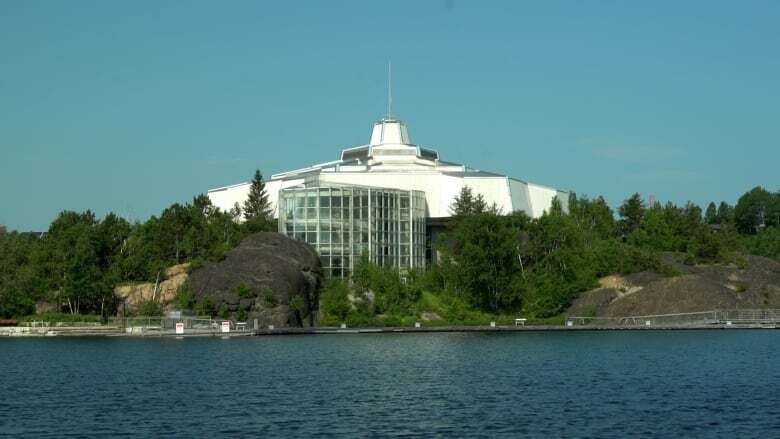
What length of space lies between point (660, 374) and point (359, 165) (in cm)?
7771

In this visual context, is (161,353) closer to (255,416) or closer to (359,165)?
(255,416)

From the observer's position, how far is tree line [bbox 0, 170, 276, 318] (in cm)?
11638

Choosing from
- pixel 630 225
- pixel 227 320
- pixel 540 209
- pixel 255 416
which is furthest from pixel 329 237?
pixel 255 416

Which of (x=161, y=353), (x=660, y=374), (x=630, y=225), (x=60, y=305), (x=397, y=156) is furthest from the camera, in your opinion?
(x=630, y=225)

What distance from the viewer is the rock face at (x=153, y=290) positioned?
382ft

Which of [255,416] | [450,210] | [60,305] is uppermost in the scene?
[450,210]

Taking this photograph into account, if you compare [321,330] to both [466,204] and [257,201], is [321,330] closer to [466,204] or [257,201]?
[466,204]

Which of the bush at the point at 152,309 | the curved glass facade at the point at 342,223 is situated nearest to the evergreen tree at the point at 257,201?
the curved glass facade at the point at 342,223

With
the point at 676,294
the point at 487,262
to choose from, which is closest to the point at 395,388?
the point at 487,262

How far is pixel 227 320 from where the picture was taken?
110000 millimetres

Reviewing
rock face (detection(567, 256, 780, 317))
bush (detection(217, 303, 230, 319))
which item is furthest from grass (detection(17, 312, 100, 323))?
rock face (detection(567, 256, 780, 317))

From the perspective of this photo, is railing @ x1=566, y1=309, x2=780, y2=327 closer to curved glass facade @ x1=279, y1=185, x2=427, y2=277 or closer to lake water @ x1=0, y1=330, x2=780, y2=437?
lake water @ x1=0, y1=330, x2=780, y2=437

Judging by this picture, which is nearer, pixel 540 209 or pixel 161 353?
pixel 161 353

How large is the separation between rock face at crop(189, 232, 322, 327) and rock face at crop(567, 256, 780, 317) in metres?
26.8
